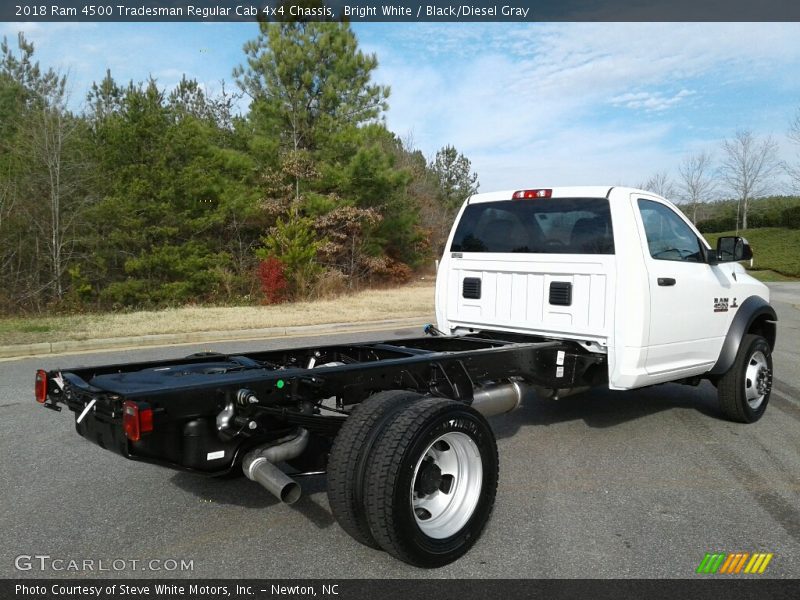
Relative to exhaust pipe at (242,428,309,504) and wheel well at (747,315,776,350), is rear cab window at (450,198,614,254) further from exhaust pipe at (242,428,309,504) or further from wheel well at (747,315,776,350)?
exhaust pipe at (242,428,309,504)

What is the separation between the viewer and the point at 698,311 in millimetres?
5602

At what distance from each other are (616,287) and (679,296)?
724 millimetres

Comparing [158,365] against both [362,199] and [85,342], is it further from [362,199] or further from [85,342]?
[362,199]

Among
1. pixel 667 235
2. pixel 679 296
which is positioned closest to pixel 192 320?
pixel 667 235

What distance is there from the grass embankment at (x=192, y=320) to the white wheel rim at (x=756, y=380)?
917 centimetres

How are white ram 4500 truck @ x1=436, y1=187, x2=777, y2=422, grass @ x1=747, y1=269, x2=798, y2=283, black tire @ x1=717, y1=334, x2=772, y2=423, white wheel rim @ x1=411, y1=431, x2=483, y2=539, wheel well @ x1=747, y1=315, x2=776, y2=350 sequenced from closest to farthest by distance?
white wheel rim @ x1=411, y1=431, x2=483, y2=539, white ram 4500 truck @ x1=436, y1=187, x2=777, y2=422, black tire @ x1=717, y1=334, x2=772, y2=423, wheel well @ x1=747, y1=315, x2=776, y2=350, grass @ x1=747, y1=269, x2=798, y2=283

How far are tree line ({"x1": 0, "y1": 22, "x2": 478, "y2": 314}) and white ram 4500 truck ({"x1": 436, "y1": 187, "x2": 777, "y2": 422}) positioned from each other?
14.9 meters

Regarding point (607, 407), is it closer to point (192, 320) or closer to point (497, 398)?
point (497, 398)

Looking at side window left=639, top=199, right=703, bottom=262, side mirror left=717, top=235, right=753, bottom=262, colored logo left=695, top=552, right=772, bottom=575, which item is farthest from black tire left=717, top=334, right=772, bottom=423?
colored logo left=695, top=552, right=772, bottom=575

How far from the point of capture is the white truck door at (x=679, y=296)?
5.17 meters

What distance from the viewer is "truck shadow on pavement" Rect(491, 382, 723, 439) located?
619 cm

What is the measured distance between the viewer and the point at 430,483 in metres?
3.55

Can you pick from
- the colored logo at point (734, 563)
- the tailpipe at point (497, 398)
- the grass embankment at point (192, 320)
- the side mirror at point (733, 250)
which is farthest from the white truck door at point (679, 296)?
the grass embankment at point (192, 320)
